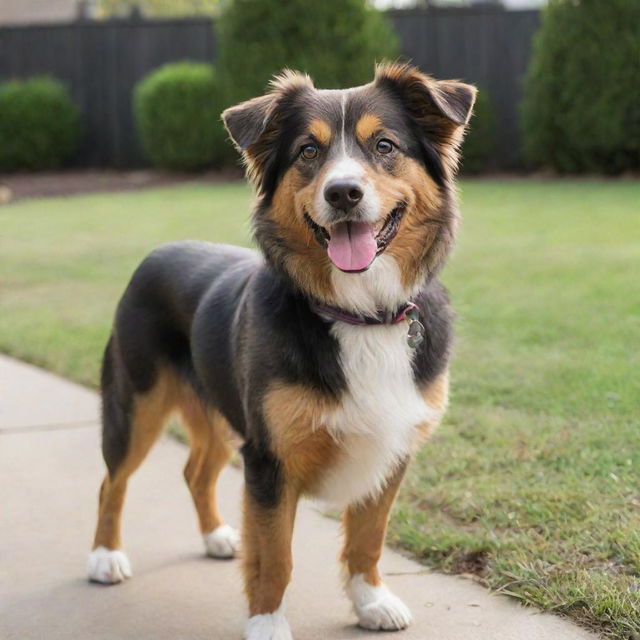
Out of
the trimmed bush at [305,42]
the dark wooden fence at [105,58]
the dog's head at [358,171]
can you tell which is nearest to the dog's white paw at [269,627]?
the dog's head at [358,171]

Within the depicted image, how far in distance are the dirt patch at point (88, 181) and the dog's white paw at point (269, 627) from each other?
15937 mm

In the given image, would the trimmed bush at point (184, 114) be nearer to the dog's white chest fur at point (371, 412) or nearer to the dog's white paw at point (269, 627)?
the dog's white chest fur at point (371, 412)

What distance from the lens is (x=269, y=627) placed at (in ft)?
12.0

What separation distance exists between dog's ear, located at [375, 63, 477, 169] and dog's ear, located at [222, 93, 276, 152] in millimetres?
447

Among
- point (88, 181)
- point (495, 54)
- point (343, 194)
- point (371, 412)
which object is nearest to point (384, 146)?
point (343, 194)

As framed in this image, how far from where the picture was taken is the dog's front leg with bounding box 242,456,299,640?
3.56 metres

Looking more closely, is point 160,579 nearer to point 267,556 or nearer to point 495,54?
point 267,556

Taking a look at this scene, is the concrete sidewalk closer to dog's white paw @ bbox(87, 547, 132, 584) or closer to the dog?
dog's white paw @ bbox(87, 547, 132, 584)

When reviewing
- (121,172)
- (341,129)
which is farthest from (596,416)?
(121,172)

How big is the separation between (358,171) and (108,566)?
2007mm

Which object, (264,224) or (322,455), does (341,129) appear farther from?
(322,455)

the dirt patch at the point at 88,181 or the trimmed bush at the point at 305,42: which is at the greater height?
the trimmed bush at the point at 305,42

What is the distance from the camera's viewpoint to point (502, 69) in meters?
19.8

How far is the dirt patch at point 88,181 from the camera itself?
19.4 m
